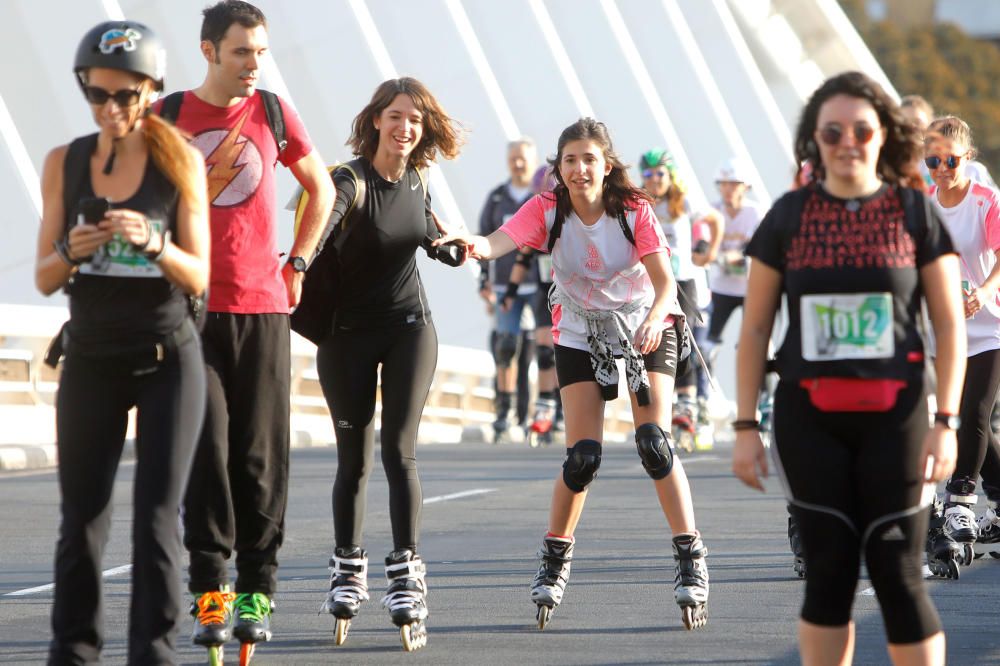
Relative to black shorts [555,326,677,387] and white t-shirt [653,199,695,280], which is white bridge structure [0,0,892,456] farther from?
black shorts [555,326,677,387]

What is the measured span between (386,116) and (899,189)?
2.55 meters

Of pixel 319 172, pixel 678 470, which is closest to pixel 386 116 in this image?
pixel 319 172

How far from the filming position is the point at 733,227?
57.9ft

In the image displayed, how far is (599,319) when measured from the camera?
762cm

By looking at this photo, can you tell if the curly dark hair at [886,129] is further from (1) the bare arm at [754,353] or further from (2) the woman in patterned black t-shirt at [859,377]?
(1) the bare arm at [754,353]

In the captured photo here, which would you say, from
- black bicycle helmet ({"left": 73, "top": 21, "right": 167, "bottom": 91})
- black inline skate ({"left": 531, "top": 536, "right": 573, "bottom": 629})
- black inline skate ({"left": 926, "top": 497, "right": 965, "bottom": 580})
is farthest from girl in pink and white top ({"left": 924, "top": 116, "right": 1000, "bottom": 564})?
black bicycle helmet ({"left": 73, "top": 21, "right": 167, "bottom": 91})

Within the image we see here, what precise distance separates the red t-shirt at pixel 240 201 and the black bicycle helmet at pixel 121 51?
1004 mm

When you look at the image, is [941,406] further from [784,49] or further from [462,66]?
[784,49]

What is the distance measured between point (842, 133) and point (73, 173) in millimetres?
1978

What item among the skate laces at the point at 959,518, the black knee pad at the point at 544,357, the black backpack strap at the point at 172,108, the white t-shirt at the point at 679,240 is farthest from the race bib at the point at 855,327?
the black knee pad at the point at 544,357

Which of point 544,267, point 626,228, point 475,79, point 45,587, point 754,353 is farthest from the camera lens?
point 475,79

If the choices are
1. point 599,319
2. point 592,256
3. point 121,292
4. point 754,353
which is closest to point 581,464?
point 599,319

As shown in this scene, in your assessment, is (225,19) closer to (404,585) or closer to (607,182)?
(607,182)

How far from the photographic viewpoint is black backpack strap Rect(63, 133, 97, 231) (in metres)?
5.28
